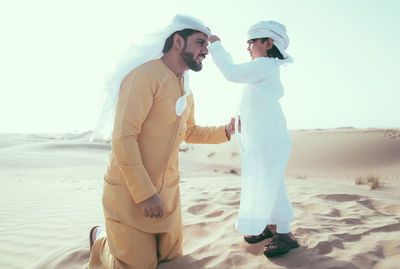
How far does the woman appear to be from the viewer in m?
2.45

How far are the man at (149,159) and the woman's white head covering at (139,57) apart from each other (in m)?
0.01

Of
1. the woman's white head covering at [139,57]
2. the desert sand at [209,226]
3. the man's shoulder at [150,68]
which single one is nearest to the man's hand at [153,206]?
the desert sand at [209,226]

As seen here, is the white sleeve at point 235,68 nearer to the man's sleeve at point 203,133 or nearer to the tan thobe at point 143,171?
the tan thobe at point 143,171

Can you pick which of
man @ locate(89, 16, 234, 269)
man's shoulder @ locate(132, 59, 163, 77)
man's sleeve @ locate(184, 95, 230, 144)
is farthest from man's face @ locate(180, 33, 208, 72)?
man's sleeve @ locate(184, 95, 230, 144)

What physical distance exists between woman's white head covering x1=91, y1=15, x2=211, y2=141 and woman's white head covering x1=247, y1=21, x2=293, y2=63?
0.44 m

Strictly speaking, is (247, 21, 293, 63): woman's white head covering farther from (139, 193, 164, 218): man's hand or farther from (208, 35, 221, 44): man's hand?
(139, 193, 164, 218): man's hand

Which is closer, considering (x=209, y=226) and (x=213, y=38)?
(x=213, y=38)

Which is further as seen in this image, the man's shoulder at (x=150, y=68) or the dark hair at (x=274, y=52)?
the dark hair at (x=274, y=52)

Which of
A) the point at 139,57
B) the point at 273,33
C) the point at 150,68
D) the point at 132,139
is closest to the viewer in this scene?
the point at 132,139

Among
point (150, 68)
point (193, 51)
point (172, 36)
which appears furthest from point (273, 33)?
point (150, 68)

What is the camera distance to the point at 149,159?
232cm

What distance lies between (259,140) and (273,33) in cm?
91

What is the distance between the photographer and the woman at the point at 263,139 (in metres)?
2.45

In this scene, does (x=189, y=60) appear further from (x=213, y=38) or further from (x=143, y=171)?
(x=143, y=171)
